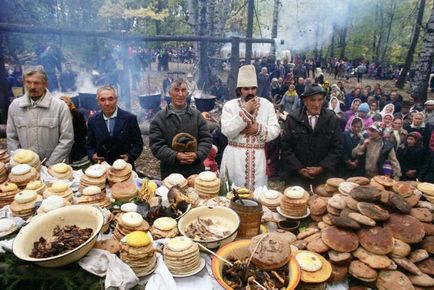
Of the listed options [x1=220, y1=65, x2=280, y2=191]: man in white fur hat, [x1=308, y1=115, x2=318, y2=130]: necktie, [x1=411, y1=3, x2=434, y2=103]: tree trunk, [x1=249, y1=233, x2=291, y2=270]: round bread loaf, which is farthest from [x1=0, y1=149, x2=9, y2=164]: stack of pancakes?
[x1=411, y1=3, x2=434, y2=103]: tree trunk

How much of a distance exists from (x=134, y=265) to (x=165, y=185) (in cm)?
127

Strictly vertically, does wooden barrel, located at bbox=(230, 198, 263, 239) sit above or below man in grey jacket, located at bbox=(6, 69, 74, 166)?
below

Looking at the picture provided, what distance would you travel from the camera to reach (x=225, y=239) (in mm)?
2512

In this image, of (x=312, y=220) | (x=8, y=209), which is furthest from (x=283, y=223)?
→ (x=8, y=209)

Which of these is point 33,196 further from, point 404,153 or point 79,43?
point 79,43

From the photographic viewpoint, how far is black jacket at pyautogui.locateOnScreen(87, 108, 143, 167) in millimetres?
4406

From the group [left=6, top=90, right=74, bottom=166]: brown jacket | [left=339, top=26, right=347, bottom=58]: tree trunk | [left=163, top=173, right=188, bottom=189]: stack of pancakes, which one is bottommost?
[left=163, top=173, right=188, bottom=189]: stack of pancakes

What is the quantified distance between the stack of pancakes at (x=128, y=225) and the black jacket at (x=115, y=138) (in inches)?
79.3

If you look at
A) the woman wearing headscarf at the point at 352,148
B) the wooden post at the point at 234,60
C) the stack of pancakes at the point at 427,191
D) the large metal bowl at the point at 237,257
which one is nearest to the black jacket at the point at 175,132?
the large metal bowl at the point at 237,257

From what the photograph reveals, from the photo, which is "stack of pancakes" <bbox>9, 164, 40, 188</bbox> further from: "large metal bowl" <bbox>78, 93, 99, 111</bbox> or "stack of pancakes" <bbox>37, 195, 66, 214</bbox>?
"large metal bowl" <bbox>78, 93, 99, 111</bbox>

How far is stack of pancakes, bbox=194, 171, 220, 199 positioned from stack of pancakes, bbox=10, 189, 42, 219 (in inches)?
60.5

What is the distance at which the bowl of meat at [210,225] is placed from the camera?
252cm

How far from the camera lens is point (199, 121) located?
4.37 meters

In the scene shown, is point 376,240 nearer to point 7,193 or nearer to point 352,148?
point 7,193
